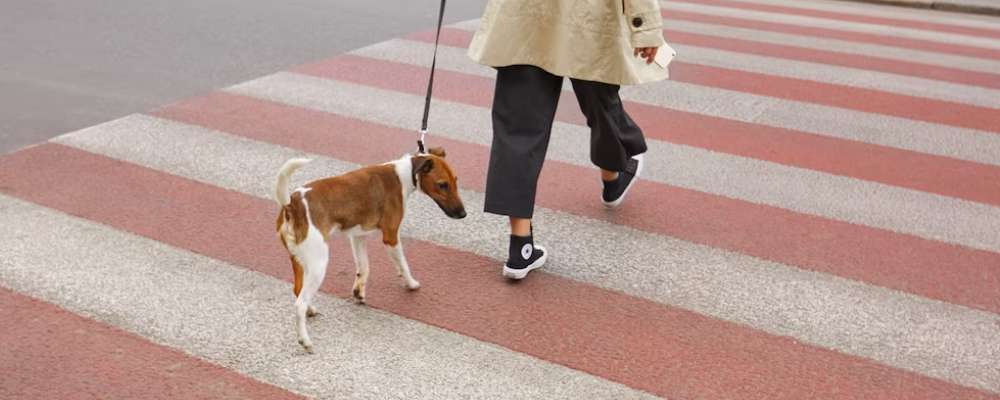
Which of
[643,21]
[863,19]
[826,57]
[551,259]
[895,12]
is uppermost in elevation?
[643,21]

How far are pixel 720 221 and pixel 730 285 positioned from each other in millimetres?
774

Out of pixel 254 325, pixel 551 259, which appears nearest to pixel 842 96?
pixel 551 259

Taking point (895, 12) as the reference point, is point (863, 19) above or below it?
above

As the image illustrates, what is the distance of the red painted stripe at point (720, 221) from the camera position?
4.42m

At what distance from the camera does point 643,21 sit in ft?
12.5

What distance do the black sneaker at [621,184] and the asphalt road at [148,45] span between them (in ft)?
9.81

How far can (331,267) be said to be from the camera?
423 cm

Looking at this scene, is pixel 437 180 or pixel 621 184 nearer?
pixel 437 180

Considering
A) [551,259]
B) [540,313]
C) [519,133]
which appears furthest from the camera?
[551,259]

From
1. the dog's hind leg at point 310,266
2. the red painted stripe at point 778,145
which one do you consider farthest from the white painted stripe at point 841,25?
the dog's hind leg at point 310,266

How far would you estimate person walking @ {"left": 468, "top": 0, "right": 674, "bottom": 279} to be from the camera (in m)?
3.87

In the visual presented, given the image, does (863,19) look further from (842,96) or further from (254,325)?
(254,325)

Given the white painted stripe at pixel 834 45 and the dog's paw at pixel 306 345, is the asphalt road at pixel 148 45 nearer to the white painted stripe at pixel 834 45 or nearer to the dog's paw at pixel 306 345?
the white painted stripe at pixel 834 45

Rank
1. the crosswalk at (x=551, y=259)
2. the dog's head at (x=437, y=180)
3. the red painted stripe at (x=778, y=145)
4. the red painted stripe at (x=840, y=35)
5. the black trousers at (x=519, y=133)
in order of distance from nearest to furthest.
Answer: the crosswalk at (x=551, y=259)
the dog's head at (x=437, y=180)
the black trousers at (x=519, y=133)
the red painted stripe at (x=778, y=145)
the red painted stripe at (x=840, y=35)
